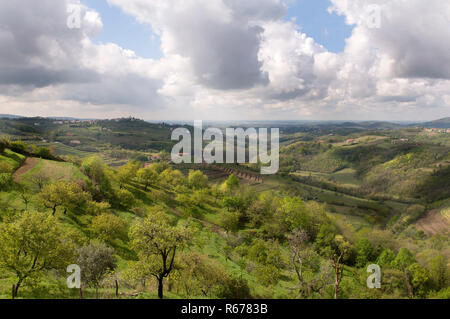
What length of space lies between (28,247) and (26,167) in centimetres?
4692

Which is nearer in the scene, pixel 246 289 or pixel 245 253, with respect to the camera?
pixel 246 289

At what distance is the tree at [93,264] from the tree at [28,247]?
2724 mm

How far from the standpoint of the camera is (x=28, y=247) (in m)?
15.3

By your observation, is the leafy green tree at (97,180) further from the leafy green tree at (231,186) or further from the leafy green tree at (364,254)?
the leafy green tree at (364,254)

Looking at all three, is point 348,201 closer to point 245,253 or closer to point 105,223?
point 245,253

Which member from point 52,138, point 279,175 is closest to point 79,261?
point 279,175

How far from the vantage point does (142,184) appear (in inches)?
2554

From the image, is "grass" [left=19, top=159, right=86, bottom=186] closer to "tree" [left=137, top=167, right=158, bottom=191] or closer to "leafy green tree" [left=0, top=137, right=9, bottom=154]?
"leafy green tree" [left=0, top=137, right=9, bottom=154]

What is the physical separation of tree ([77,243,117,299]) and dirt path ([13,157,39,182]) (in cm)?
3537

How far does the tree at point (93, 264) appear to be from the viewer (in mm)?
18609

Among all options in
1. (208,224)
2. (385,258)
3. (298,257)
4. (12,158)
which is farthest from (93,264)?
(12,158)

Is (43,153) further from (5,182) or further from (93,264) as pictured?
(93,264)

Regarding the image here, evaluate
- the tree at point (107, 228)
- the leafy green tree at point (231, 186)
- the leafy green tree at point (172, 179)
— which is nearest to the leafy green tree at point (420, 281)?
the tree at point (107, 228)
